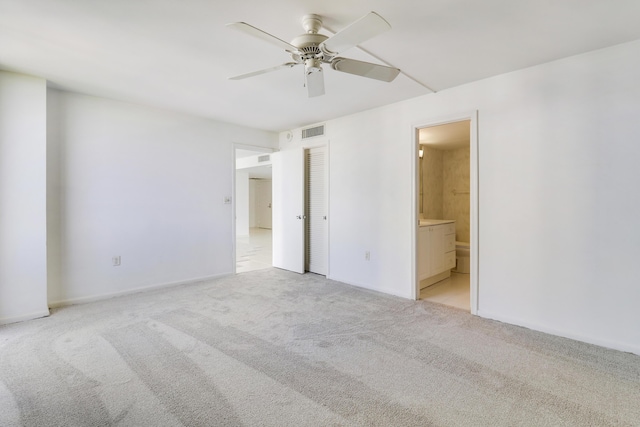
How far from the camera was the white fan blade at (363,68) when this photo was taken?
2064mm

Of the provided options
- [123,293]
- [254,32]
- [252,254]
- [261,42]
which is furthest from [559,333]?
[252,254]

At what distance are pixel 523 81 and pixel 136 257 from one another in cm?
485

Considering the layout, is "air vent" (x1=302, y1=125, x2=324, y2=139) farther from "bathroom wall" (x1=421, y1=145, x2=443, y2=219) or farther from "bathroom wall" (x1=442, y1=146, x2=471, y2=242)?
"bathroom wall" (x1=442, y1=146, x2=471, y2=242)

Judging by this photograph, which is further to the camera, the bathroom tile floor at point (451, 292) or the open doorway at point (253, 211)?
the open doorway at point (253, 211)

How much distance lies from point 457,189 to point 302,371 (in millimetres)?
5084

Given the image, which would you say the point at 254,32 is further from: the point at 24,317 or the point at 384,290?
the point at 24,317

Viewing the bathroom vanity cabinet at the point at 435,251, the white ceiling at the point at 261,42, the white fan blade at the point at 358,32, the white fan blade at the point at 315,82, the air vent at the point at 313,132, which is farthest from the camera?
the air vent at the point at 313,132

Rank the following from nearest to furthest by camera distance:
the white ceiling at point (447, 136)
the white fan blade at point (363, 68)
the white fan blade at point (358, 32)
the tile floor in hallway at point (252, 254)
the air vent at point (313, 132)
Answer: the white fan blade at point (358, 32), the white fan blade at point (363, 68), the white ceiling at point (447, 136), the air vent at point (313, 132), the tile floor in hallway at point (252, 254)

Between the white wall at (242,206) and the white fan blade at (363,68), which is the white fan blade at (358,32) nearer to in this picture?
the white fan blade at (363,68)

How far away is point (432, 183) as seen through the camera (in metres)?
5.91

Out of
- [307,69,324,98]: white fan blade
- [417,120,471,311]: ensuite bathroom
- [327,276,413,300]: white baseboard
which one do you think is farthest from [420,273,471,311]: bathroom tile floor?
[307,69,324,98]: white fan blade

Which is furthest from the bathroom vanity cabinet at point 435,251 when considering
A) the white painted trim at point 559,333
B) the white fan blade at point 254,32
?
the white fan blade at point 254,32

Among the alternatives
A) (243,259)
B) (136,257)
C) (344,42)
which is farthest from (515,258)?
(243,259)

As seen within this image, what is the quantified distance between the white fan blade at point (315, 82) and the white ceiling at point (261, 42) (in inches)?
12.6
